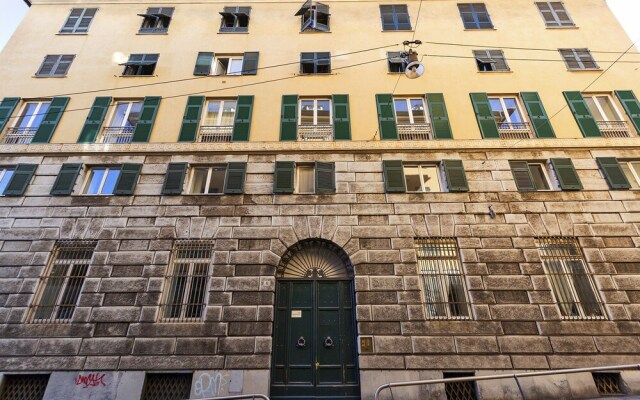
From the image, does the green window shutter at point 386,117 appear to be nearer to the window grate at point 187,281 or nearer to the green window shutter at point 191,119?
the green window shutter at point 191,119

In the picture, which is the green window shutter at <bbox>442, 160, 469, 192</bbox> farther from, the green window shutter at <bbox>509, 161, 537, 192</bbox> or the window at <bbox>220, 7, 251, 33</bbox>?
the window at <bbox>220, 7, 251, 33</bbox>

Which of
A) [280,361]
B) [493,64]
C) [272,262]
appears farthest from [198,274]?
[493,64]

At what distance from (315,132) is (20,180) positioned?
31.9 feet

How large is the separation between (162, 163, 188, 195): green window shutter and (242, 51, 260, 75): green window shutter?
4.74 metres

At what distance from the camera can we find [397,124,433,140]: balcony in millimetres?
11922

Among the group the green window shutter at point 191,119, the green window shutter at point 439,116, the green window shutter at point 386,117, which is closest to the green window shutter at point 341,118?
the green window shutter at point 386,117

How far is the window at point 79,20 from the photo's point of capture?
14.6 meters

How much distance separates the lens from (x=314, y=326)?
9297 millimetres

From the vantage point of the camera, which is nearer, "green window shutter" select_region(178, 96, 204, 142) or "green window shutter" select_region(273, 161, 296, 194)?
"green window shutter" select_region(273, 161, 296, 194)

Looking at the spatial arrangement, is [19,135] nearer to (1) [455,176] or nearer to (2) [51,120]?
(2) [51,120]

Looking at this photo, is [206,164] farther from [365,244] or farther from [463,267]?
[463,267]

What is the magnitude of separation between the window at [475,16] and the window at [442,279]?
402 inches

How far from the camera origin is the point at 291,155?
1146cm

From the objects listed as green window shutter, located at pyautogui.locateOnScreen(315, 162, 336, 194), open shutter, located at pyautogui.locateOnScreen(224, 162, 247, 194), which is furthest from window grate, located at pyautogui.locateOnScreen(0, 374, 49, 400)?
green window shutter, located at pyautogui.locateOnScreen(315, 162, 336, 194)
